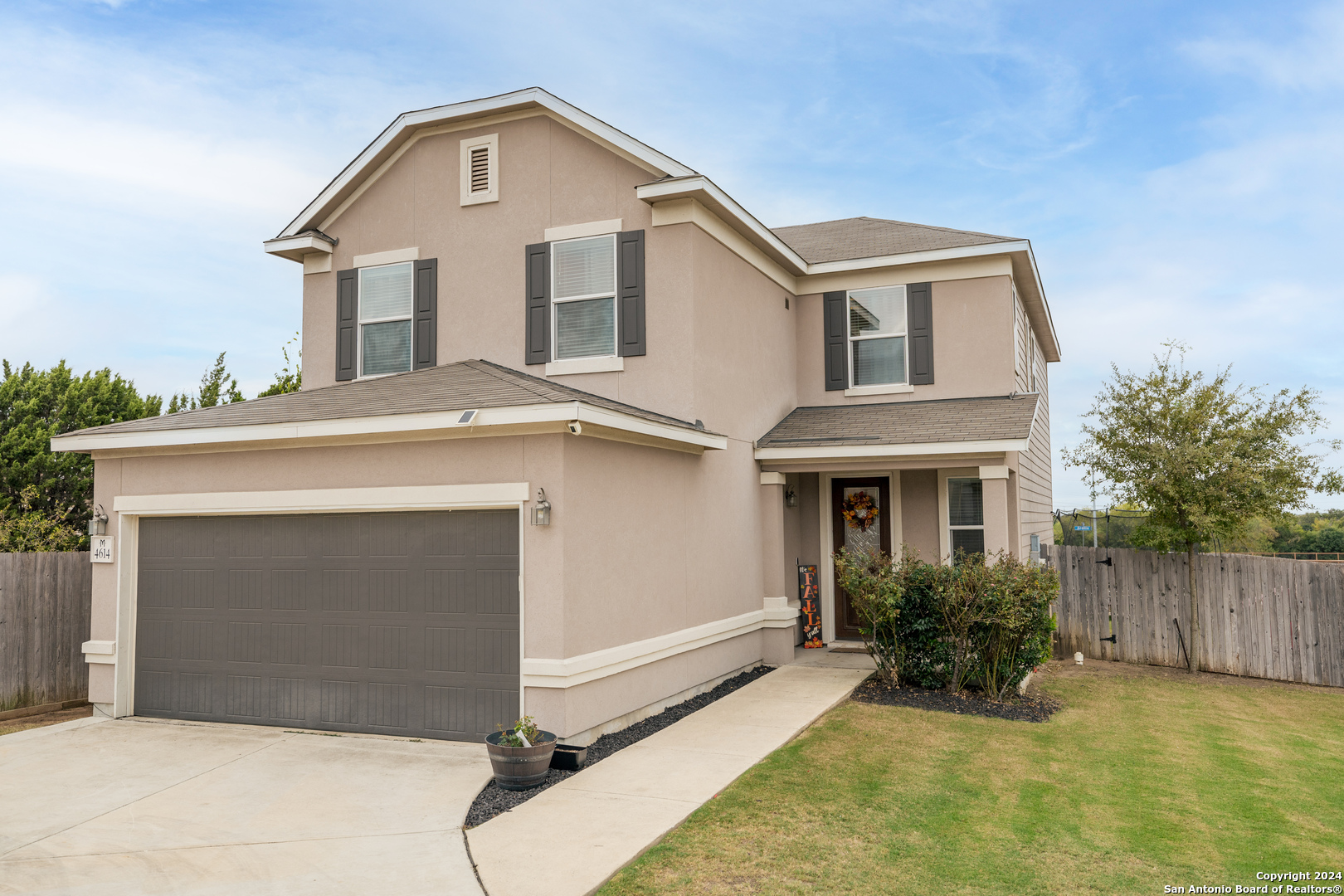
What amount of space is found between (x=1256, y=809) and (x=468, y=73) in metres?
18.3

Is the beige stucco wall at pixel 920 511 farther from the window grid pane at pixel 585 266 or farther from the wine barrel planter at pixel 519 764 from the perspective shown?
the wine barrel planter at pixel 519 764

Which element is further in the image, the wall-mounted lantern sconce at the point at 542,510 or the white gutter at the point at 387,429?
the wall-mounted lantern sconce at the point at 542,510

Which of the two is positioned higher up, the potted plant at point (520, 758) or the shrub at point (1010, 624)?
the shrub at point (1010, 624)

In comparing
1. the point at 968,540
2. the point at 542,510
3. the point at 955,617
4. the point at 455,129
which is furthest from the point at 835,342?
the point at 542,510

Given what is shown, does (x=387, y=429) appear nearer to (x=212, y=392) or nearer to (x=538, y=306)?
(x=538, y=306)

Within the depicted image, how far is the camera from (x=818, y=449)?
1109 centimetres

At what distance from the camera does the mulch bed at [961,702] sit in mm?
9008

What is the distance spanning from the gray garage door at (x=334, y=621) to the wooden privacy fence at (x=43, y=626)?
5.17ft

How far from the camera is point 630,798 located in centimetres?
610

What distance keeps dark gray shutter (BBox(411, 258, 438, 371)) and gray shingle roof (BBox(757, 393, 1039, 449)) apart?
4457mm

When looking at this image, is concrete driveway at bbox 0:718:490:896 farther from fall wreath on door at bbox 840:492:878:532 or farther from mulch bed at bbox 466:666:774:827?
fall wreath on door at bbox 840:492:878:532

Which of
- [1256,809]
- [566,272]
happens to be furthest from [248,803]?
[1256,809]

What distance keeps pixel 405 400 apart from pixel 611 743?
3.74 metres

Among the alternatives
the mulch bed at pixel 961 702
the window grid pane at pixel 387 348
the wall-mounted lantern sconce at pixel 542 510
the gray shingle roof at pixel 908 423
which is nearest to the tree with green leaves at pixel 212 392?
the window grid pane at pixel 387 348
